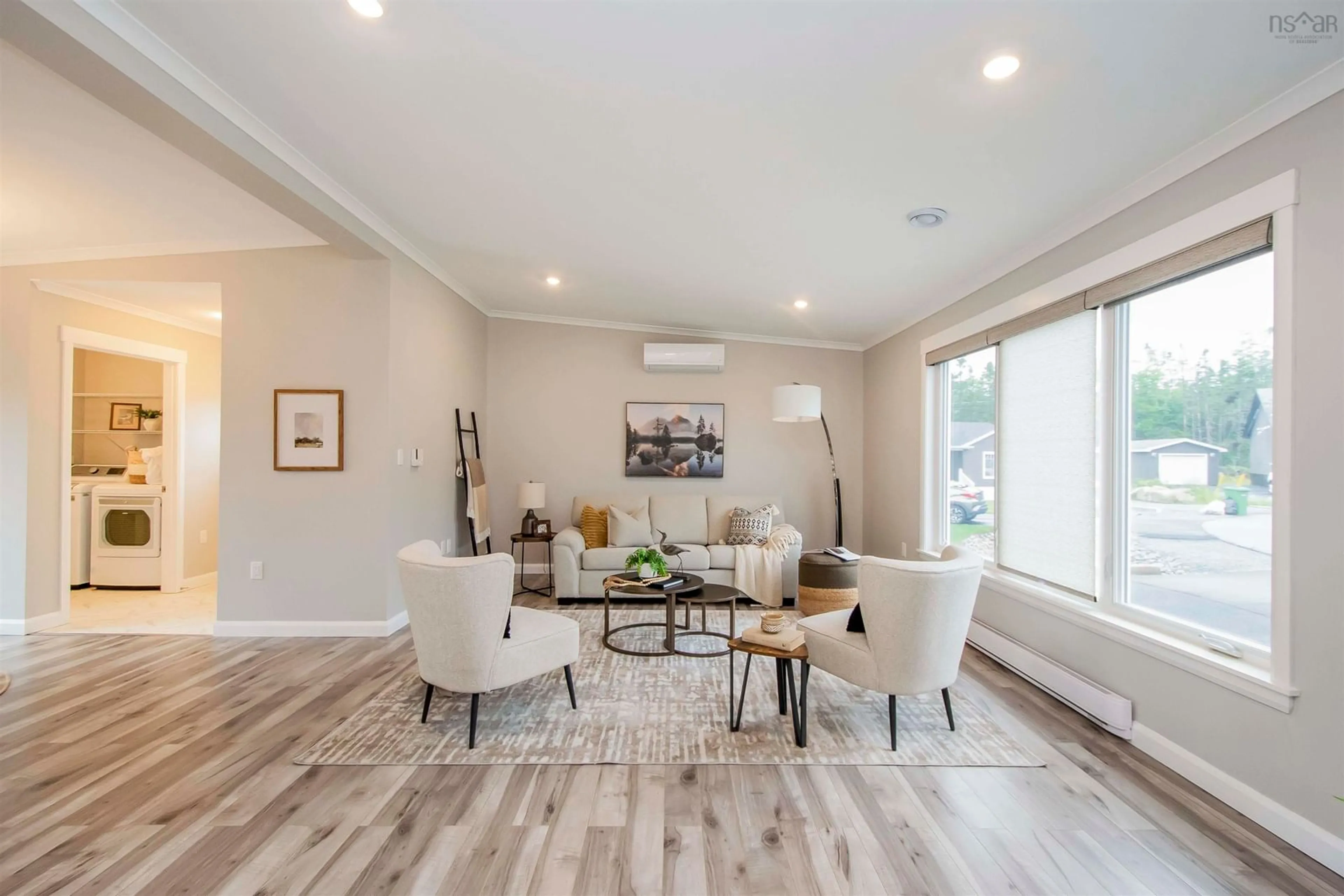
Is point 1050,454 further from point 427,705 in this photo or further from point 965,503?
point 427,705

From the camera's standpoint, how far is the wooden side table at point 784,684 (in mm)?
2658

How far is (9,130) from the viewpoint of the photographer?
265 centimetres

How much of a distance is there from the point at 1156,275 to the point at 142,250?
6265mm

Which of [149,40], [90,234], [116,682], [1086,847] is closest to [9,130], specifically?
[149,40]

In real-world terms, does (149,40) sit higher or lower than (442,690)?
higher

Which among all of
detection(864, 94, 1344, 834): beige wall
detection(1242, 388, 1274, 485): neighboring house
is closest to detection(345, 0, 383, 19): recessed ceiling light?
detection(864, 94, 1344, 834): beige wall

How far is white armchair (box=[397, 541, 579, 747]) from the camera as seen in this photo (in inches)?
101

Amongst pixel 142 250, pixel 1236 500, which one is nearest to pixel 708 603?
pixel 1236 500

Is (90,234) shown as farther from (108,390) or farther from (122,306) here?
(108,390)

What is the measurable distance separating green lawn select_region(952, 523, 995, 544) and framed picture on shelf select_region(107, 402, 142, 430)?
26.7 feet

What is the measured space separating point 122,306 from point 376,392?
2.64 m

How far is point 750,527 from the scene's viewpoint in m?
5.55

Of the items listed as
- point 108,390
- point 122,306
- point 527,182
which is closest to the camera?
point 527,182

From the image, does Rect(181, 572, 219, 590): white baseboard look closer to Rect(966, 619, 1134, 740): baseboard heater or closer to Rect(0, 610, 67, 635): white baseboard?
Rect(0, 610, 67, 635): white baseboard
